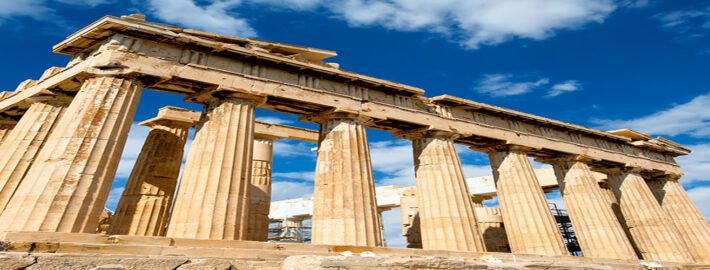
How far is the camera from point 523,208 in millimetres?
17016

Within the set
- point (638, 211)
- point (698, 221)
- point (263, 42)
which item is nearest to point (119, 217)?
point (263, 42)

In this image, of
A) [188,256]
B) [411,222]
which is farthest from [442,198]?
[188,256]

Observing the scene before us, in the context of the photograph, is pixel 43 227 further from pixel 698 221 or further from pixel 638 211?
pixel 698 221

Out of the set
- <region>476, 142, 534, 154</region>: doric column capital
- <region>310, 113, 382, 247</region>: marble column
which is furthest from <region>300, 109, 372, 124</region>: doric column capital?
<region>476, 142, 534, 154</region>: doric column capital

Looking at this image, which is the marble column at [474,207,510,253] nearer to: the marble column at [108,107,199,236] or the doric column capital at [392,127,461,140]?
the doric column capital at [392,127,461,140]

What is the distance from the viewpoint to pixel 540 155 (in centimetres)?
2041

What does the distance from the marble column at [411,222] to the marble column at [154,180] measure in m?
14.0

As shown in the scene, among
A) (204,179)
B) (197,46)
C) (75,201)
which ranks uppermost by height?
(197,46)

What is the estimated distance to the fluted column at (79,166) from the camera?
8273mm

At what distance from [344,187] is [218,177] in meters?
4.18

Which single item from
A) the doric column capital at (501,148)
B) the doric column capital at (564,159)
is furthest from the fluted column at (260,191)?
the doric column capital at (564,159)

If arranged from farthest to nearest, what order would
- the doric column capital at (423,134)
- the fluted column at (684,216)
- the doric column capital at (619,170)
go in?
the doric column capital at (619,170), the fluted column at (684,216), the doric column capital at (423,134)

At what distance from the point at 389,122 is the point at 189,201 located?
27.9ft

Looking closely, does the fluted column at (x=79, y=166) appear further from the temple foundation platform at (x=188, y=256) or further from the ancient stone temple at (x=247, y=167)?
the temple foundation platform at (x=188, y=256)
